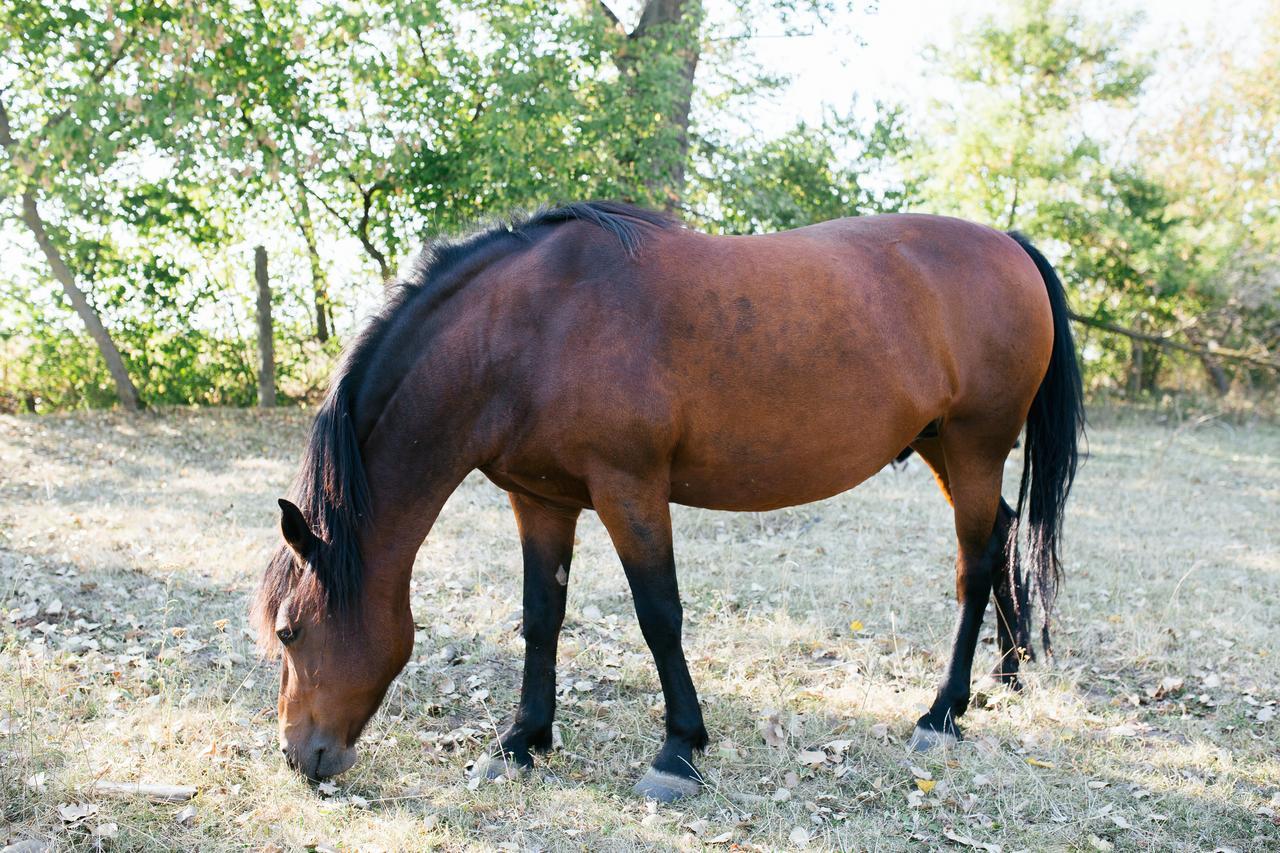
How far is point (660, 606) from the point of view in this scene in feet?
11.3

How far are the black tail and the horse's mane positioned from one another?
7.20 feet

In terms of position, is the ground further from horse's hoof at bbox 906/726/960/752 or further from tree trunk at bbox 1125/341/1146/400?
tree trunk at bbox 1125/341/1146/400

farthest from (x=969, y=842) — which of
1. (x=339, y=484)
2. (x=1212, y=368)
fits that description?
(x=1212, y=368)

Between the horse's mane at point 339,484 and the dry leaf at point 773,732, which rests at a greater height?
the horse's mane at point 339,484

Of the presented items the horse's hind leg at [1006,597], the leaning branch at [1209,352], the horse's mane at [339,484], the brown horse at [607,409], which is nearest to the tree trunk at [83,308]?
the horse's mane at [339,484]

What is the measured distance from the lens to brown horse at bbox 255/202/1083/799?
128 inches

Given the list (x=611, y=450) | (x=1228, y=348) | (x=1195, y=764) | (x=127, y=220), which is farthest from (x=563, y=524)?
(x=1228, y=348)

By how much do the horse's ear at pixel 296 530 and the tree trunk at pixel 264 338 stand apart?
970 centimetres

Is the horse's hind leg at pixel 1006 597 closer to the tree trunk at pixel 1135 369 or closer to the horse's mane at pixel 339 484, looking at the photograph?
the horse's mane at pixel 339 484

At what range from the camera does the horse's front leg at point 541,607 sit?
147 inches

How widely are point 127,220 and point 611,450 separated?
33.3 feet

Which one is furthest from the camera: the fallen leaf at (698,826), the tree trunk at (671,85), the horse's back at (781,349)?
the tree trunk at (671,85)

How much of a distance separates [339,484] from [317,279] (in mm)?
10122

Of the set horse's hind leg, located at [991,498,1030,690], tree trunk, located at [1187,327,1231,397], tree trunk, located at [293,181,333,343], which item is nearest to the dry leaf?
horse's hind leg, located at [991,498,1030,690]
